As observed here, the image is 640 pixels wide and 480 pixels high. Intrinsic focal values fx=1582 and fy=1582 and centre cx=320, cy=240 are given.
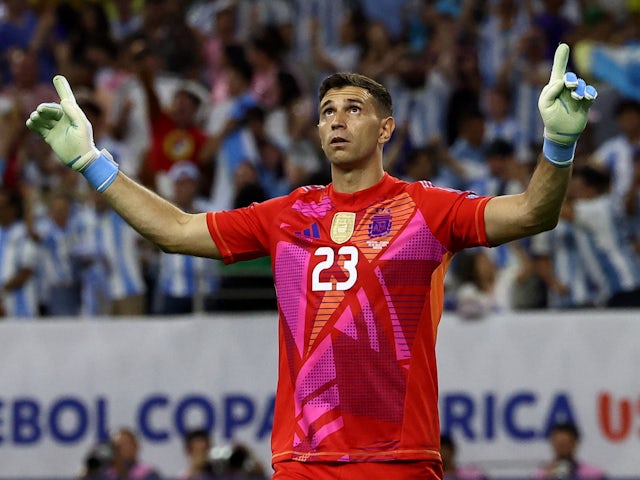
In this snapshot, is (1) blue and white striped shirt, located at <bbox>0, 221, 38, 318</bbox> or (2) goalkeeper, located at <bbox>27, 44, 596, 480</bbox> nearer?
(2) goalkeeper, located at <bbox>27, 44, 596, 480</bbox>

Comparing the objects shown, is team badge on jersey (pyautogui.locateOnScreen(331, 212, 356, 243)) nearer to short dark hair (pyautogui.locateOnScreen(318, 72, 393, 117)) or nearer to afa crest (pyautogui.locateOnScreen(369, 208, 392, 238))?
afa crest (pyautogui.locateOnScreen(369, 208, 392, 238))

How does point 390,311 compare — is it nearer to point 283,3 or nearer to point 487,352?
point 487,352

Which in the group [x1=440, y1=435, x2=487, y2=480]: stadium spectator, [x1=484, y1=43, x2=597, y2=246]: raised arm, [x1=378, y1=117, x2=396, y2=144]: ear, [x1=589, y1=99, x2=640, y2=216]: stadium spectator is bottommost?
[x1=440, y1=435, x2=487, y2=480]: stadium spectator

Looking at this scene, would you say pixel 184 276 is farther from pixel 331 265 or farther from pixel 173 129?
pixel 331 265

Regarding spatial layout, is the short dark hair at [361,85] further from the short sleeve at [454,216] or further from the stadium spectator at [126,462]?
the stadium spectator at [126,462]

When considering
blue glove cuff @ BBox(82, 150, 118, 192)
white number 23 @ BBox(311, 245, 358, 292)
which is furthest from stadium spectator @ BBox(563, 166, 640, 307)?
blue glove cuff @ BBox(82, 150, 118, 192)

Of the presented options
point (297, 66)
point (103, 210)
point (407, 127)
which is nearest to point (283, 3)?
point (297, 66)

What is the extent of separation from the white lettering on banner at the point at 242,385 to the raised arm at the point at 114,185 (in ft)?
20.4

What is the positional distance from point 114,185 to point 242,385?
21.5 ft

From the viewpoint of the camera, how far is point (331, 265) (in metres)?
6.28

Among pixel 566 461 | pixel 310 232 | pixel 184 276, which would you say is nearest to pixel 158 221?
pixel 310 232

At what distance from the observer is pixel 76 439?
1288cm

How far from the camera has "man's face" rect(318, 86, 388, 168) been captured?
21.0ft

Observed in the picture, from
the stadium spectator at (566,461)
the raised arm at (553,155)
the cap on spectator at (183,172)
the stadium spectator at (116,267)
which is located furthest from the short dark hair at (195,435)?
the raised arm at (553,155)
